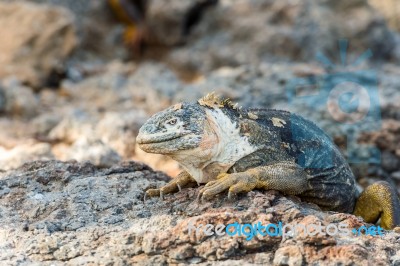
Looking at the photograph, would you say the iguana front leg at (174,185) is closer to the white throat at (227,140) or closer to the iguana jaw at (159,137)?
the white throat at (227,140)

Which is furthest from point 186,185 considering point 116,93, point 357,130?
point 116,93

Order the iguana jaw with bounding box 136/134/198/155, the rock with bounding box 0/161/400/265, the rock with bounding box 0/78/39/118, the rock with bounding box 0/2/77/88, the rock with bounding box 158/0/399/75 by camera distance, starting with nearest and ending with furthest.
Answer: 1. the rock with bounding box 0/161/400/265
2. the iguana jaw with bounding box 136/134/198/155
3. the rock with bounding box 0/78/39/118
4. the rock with bounding box 0/2/77/88
5. the rock with bounding box 158/0/399/75

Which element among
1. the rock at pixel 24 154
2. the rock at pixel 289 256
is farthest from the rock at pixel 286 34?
the rock at pixel 289 256

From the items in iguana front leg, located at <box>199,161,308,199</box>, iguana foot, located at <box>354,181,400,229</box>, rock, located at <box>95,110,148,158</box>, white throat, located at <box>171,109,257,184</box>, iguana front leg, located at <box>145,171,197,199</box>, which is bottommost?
iguana foot, located at <box>354,181,400,229</box>

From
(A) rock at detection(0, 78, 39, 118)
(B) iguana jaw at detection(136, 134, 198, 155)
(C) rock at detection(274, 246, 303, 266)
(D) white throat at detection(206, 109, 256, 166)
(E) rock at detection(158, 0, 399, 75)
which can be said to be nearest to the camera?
(C) rock at detection(274, 246, 303, 266)

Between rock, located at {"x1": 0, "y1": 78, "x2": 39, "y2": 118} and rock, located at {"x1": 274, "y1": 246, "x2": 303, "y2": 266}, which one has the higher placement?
rock, located at {"x1": 0, "y1": 78, "x2": 39, "y2": 118}

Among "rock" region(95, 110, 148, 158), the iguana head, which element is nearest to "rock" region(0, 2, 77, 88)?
"rock" region(95, 110, 148, 158)

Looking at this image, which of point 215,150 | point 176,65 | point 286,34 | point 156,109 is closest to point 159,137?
point 215,150

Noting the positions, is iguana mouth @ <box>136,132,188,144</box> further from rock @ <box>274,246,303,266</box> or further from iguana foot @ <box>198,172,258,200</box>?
rock @ <box>274,246,303,266</box>
